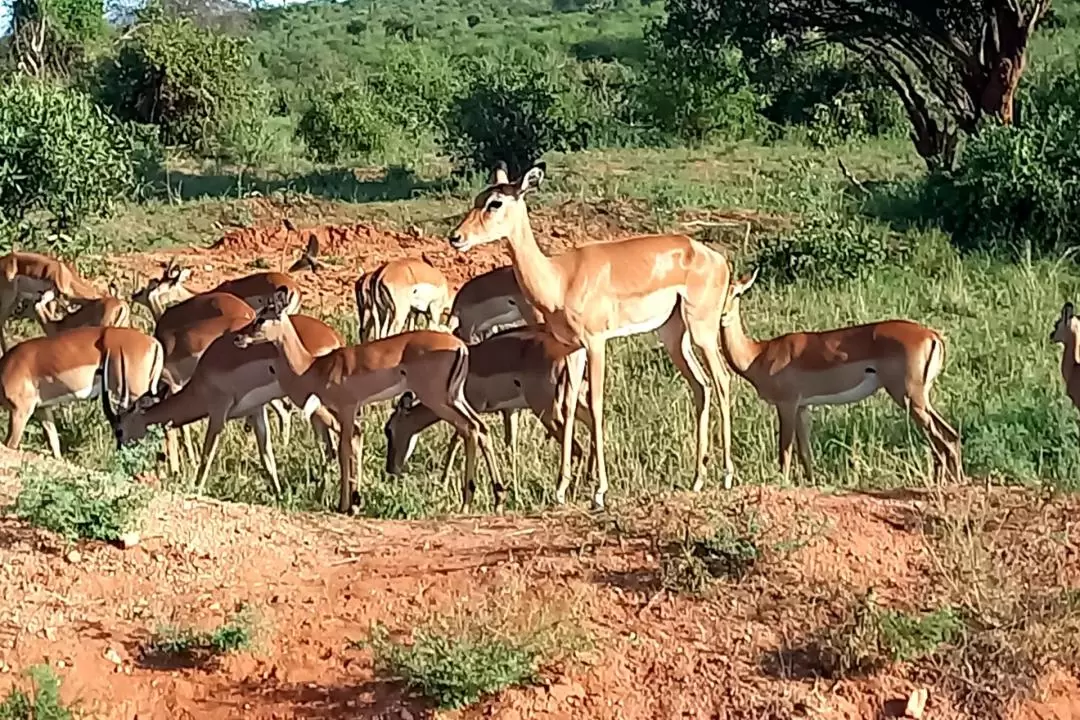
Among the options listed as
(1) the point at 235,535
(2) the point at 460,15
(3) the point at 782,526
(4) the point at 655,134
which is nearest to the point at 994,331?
(3) the point at 782,526

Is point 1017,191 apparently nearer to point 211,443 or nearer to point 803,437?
point 803,437

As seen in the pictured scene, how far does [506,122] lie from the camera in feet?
78.1

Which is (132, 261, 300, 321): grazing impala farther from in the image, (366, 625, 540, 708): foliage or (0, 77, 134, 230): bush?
(366, 625, 540, 708): foliage

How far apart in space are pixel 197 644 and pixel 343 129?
20684 millimetres

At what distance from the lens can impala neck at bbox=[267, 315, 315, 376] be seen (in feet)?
30.7

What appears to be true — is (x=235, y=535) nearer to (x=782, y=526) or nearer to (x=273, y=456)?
(x=782, y=526)

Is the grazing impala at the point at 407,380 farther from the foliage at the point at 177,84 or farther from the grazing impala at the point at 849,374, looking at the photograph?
the foliage at the point at 177,84

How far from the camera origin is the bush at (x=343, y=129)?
84.1ft

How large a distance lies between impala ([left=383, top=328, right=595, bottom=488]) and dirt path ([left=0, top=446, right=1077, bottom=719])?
8.67 ft

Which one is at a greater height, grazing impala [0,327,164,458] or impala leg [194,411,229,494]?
grazing impala [0,327,164,458]

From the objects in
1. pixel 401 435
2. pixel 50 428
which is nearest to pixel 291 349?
pixel 401 435

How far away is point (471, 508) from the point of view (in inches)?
339

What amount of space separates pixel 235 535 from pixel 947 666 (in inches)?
114

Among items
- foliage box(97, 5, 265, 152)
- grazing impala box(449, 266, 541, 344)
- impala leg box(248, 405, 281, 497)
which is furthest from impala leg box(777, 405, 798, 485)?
foliage box(97, 5, 265, 152)
